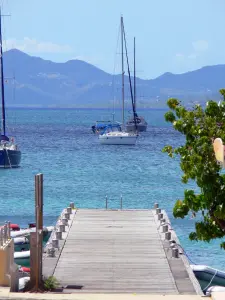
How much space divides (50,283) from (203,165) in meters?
5.76

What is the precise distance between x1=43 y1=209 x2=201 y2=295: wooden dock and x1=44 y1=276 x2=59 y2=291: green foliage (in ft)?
0.81

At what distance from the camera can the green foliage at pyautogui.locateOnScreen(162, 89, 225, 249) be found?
12.8m

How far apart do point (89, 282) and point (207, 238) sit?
17.9 ft

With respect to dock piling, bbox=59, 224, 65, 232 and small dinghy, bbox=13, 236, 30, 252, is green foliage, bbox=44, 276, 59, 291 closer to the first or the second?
dock piling, bbox=59, 224, 65, 232

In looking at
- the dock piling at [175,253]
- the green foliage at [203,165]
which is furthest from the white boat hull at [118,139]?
the green foliage at [203,165]

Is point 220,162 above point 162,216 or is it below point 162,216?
above

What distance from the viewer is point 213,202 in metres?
12.8

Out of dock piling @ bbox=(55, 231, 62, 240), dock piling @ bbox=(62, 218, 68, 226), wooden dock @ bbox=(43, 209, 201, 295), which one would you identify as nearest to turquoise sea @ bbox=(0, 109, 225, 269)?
wooden dock @ bbox=(43, 209, 201, 295)

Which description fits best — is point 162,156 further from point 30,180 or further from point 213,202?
point 213,202

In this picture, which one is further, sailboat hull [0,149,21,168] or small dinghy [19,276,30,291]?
sailboat hull [0,149,21,168]

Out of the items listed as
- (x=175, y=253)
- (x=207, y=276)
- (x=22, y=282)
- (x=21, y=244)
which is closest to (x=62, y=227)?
(x=21, y=244)

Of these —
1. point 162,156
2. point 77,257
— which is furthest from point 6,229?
point 162,156

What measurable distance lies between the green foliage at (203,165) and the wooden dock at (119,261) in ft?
14.0

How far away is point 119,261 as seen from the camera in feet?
66.9
